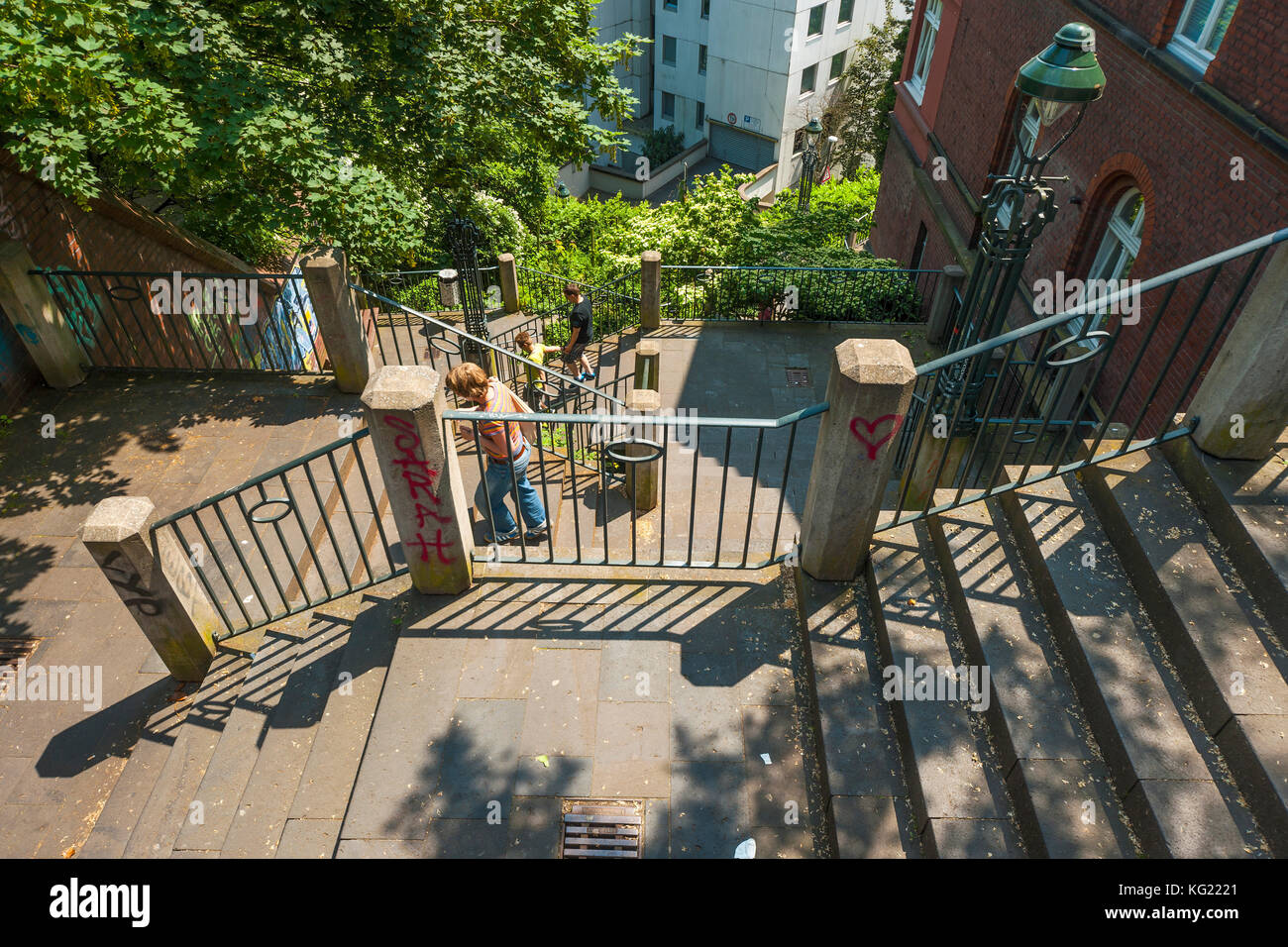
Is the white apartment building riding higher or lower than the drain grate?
lower

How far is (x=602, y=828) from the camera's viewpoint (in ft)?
12.6

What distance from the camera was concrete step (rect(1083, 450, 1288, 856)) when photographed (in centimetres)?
332

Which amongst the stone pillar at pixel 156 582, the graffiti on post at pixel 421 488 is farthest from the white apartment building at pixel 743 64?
the stone pillar at pixel 156 582

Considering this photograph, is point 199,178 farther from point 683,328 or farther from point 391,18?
point 683,328

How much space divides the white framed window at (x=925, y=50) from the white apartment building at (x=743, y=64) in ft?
42.0

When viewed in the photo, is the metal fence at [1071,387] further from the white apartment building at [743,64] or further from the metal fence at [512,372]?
the white apartment building at [743,64]

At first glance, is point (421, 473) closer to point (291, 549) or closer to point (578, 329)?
point (291, 549)

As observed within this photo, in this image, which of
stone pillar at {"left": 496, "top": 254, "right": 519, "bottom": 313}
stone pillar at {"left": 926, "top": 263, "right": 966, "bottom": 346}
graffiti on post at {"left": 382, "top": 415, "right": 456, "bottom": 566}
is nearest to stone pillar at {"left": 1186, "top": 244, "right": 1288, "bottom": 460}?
graffiti on post at {"left": 382, "top": 415, "right": 456, "bottom": 566}

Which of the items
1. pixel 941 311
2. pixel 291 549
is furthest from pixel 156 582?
pixel 941 311

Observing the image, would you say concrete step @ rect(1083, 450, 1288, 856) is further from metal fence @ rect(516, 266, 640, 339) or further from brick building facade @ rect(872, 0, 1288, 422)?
metal fence @ rect(516, 266, 640, 339)

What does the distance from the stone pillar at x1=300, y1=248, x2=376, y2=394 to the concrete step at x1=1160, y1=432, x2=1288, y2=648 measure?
7.51 meters
